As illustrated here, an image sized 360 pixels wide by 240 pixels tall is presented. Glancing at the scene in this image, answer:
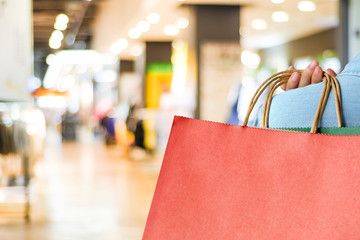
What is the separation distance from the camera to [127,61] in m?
19.1

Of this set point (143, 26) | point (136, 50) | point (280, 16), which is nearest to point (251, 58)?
point (136, 50)

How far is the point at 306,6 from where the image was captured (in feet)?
33.1

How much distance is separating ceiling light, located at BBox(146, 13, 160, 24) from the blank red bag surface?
359 inches

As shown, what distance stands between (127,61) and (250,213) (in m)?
18.3

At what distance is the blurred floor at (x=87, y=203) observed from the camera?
12.7 ft

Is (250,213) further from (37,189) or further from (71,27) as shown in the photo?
(71,27)

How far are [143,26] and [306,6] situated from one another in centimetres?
342

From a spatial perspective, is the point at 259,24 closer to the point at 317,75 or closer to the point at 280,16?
the point at 280,16

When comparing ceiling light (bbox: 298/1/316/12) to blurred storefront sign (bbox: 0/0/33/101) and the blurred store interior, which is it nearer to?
the blurred store interior

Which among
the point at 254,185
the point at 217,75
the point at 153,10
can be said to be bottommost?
the point at 254,185

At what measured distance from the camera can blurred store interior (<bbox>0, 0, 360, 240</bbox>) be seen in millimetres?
4073

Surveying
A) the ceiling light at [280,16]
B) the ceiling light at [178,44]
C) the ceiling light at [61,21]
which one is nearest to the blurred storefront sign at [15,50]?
the ceiling light at [178,44]

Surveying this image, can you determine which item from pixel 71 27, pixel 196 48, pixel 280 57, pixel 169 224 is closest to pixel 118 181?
pixel 196 48

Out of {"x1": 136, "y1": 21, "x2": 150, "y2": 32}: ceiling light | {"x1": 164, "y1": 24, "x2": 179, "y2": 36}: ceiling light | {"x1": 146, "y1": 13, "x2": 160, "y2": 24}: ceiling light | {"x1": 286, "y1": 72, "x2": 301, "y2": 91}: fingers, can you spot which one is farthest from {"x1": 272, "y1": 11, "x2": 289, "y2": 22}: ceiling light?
{"x1": 286, "y1": 72, "x2": 301, "y2": 91}: fingers
